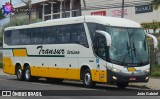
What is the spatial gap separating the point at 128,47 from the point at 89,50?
2.12 meters

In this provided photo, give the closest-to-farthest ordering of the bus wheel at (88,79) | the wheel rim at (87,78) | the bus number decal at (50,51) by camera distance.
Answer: the bus wheel at (88,79) → the wheel rim at (87,78) → the bus number decal at (50,51)

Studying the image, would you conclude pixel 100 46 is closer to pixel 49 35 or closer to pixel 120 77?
pixel 120 77

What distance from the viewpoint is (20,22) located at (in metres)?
70.0

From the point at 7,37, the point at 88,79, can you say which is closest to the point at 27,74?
the point at 7,37

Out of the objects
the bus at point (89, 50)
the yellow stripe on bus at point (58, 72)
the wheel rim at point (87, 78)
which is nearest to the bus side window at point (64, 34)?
the bus at point (89, 50)

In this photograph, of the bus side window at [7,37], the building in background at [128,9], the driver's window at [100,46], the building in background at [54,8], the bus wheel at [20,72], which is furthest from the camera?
the building in background at [54,8]

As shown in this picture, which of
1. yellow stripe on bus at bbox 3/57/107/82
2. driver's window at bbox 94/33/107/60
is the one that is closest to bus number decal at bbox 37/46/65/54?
yellow stripe on bus at bbox 3/57/107/82

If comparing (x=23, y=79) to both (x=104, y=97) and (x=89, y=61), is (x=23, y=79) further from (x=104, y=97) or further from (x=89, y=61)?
(x=104, y=97)

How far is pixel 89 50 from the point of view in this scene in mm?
24266

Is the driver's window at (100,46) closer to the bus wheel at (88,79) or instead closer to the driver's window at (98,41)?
the driver's window at (98,41)

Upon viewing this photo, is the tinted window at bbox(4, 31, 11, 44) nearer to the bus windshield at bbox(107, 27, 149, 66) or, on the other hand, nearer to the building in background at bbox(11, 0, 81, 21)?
the bus windshield at bbox(107, 27, 149, 66)

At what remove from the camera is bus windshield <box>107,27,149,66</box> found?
23.0 m

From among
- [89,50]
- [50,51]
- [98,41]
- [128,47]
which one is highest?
[98,41]

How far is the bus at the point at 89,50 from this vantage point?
23.0 meters
